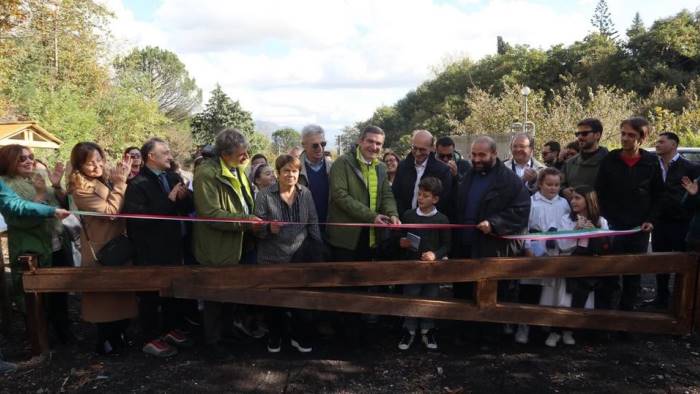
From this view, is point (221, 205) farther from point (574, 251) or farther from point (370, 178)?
point (574, 251)

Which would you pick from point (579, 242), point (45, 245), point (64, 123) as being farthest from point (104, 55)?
point (579, 242)

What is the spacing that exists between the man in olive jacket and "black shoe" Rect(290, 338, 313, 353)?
2.76ft

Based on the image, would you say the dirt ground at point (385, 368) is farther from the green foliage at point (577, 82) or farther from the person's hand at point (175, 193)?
the green foliage at point (577, 82)

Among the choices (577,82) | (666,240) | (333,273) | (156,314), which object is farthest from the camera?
(577,82)

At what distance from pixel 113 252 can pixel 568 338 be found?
4098mm

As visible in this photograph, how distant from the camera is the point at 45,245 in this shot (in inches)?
173

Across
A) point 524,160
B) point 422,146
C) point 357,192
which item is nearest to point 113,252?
point 357,192

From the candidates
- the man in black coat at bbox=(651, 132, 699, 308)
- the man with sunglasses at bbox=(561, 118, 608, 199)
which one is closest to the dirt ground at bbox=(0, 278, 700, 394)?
the man in black coat at bbox=(651, 132, 699, 308)

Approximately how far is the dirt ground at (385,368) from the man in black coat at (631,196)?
1.57 ft

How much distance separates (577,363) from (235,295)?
9.45 feet

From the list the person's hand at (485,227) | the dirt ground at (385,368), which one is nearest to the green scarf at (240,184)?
the dirt ground at (385,368)

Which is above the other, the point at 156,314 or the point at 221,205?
the point at 221,205

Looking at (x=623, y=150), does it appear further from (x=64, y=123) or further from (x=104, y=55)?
(x=104, y=55)

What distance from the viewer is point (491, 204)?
4359 millimetres
